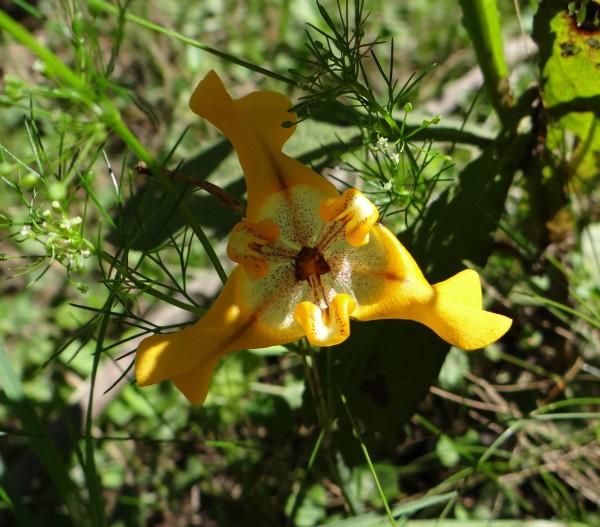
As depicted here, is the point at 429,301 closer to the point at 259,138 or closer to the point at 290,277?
the point at 290,277

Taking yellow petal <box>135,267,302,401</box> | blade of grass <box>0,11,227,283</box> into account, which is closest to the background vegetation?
blade of grass <box>0,11,227,283</box>

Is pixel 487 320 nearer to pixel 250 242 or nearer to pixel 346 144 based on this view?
pixel 250 242

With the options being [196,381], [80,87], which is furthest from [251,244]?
[80,87]

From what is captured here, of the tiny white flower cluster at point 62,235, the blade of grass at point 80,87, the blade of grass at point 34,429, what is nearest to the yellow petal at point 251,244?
the blade of grass at point 80,87

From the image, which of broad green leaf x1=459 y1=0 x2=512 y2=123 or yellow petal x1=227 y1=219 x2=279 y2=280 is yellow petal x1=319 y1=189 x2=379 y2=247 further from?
broad green leaf x1=459 y1=0 x2=512 y2=123

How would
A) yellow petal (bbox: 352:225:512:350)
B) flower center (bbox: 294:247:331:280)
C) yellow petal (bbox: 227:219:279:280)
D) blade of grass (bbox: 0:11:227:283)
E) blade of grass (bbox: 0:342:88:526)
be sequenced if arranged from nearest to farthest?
blade of grass (bbox: 0:11:227:283), yellow petal (bbox: 352:225:512:350), yellow petal (bbox: 227:219:279:280), flower center (bbox: 294:247:331:280), blade of grass (bbox: 0:342:88:526)

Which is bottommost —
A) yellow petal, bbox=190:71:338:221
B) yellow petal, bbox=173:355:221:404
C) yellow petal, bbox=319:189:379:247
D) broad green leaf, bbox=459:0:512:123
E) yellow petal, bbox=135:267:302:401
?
yellow petal, bbox=173:355:221:404
